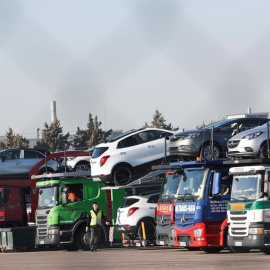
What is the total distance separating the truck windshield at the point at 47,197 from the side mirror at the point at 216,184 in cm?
747

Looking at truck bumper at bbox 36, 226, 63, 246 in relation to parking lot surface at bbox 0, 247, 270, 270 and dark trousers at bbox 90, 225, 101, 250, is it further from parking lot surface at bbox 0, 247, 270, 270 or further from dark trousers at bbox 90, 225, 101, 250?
parking lot surface at bbox 0, 247, 270, 270

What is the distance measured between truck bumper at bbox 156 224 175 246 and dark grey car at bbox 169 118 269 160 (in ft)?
7.47

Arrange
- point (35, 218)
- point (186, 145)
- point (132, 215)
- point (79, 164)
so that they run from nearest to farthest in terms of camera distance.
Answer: point (186, 145), point (132, 215), point (35, 218), point (79, 164)

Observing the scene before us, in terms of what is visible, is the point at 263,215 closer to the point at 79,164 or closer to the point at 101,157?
the point at 101,157

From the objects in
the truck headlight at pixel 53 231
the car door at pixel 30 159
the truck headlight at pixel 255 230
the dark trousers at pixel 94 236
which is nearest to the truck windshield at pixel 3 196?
the car door at pixel 30 159

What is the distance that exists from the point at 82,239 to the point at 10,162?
25.7 feet

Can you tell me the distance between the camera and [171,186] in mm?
22312

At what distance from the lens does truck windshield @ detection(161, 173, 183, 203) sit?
2208 centimetres

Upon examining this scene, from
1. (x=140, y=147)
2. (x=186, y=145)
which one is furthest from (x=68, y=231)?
(x=186, y=145)

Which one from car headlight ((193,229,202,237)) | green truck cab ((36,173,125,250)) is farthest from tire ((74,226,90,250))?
car headlight ((193,229,202,237))

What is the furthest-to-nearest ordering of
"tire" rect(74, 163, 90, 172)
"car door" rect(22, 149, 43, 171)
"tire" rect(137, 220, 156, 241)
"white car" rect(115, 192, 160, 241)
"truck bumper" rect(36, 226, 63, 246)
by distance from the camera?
"car door" rect(22, 149, 43, 171) < "tire" rect(74, 163, 90, 172) < "truck bumper" rect(36, 226, 63, 246) < "white car" rect(115, 192, 160, 241) < "tire" rect(137, 220, 156, 241)

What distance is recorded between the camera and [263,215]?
1959 cm

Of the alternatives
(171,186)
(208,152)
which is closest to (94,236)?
(171,186)

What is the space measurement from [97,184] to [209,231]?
6.67 metres
